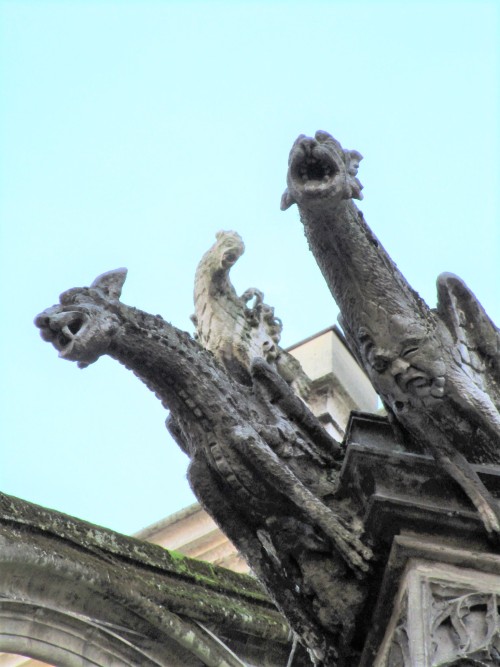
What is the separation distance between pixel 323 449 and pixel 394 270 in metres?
0.69

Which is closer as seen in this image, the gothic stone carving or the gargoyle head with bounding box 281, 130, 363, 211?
the gothic stone carving

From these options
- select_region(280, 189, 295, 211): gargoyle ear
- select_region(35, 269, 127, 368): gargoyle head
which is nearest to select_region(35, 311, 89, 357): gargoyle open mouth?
select_region(35, 269, 127, 368): gargoyle head

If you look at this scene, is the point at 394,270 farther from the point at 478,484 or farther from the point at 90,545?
the point at 90,545

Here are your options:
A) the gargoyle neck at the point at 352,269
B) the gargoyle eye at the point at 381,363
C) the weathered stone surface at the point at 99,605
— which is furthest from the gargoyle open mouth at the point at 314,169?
the weathered stone surface at the point at 99,605

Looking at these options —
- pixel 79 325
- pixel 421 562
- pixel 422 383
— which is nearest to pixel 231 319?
pixel 79 325

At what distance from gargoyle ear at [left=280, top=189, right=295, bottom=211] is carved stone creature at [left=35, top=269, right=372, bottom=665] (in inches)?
25.5

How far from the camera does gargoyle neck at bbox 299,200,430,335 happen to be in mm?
5535

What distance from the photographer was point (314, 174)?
17.9 feet

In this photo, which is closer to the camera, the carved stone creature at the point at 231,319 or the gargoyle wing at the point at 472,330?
the gargoyle wing at the point at 472,330

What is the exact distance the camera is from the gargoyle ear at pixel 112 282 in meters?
5.84

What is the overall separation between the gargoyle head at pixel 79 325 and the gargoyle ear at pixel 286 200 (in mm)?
701

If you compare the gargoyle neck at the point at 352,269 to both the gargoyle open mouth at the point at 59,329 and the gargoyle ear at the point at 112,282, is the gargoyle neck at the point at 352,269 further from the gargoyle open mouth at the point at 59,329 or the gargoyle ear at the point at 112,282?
the gargoyle open mouth at the point at 59,329

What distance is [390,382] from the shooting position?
5.43 m

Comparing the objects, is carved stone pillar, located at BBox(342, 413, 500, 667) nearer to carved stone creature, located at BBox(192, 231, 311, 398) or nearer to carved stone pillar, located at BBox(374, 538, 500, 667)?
carved stone pillar, located at BBox(374, 538, 500, 667)
